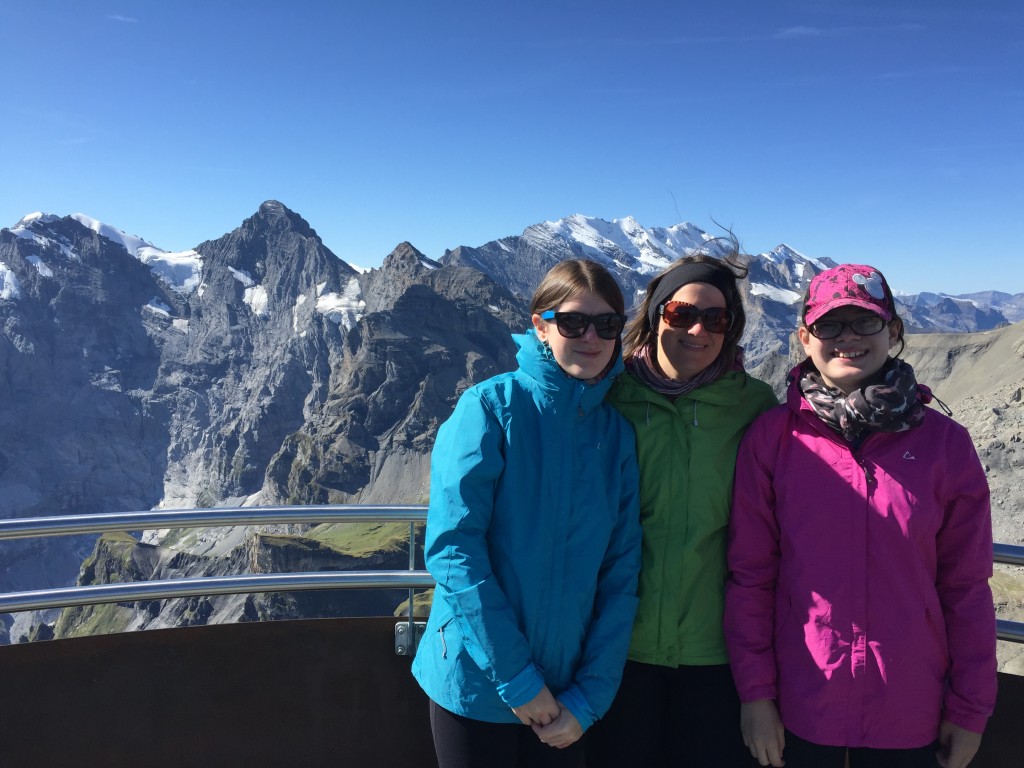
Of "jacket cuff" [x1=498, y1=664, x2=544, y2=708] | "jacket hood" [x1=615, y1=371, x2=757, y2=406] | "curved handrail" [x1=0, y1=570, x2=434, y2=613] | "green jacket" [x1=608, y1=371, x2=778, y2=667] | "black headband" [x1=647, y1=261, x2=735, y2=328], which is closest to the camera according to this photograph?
"jacket cuff" [x1=498, y1=664, x2=544, y2=708]

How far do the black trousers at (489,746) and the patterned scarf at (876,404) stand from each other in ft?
7.00

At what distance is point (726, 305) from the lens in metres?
3.98

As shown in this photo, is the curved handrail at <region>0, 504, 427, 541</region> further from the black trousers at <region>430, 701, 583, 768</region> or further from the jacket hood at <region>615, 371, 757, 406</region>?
the jacket hood at <region>615, 371, 757, 406</region>

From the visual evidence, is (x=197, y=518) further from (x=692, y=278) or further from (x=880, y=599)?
(x=880, y=599)

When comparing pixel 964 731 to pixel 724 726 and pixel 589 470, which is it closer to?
pixel 724 726

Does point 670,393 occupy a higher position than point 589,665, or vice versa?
point 670,393

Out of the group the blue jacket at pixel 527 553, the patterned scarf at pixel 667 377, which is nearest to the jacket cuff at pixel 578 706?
the blue jacket at pixel 527 553

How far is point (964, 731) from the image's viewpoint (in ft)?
11.3

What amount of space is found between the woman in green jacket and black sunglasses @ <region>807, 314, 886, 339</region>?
0.50 m

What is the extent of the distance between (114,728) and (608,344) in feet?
13.8

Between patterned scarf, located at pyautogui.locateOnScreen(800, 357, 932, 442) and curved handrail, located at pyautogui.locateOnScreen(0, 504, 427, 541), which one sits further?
curved handrail, located at pyautogui.locateOnScreen(0, 504, 427, 541)

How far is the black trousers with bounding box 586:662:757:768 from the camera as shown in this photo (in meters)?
3.77

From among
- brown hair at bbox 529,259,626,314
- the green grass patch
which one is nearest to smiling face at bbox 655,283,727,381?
brown hair at bbox 529,259,626,314

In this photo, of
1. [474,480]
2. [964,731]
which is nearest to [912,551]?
[964,731]
